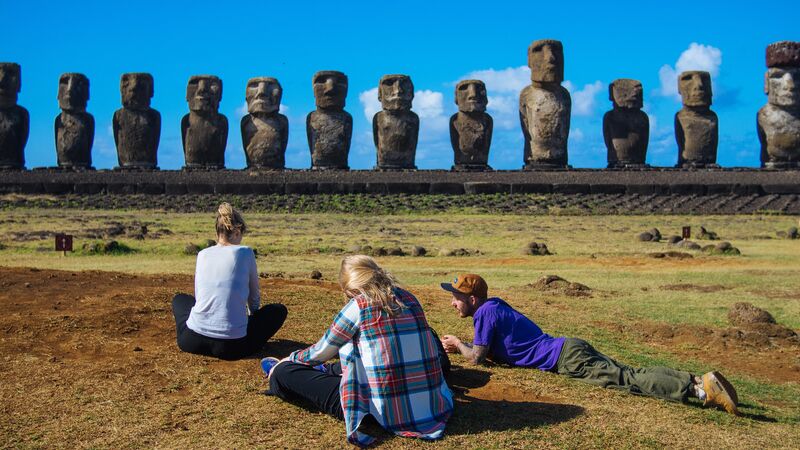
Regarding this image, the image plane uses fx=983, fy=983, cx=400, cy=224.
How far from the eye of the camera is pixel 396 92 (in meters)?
28.7

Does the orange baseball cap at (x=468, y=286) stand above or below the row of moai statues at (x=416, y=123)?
below

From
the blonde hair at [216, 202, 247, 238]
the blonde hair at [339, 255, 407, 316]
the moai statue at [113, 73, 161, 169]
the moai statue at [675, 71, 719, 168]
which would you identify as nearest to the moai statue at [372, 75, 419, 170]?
the moai statue at [113, 73, 161, 169]

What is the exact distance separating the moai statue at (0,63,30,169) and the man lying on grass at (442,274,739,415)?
88.2ft

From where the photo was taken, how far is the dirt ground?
5.62 meters

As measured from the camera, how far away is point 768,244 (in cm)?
1828

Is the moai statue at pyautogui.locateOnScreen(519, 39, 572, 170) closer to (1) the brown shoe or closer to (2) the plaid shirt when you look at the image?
(1) the brown shoe

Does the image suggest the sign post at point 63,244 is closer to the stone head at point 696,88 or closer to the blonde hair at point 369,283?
the blonde hair at point 369,283

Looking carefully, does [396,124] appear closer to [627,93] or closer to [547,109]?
[547,109]

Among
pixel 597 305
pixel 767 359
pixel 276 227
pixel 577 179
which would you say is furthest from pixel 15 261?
pixel 577 179

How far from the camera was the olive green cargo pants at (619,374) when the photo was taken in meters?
6.46

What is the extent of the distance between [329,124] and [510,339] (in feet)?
73.9

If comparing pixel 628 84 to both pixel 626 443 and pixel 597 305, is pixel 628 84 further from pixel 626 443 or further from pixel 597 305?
pixel 626 443

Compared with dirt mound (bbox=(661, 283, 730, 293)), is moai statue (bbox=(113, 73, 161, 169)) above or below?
above

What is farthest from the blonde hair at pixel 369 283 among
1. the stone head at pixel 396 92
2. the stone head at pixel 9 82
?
the stone head at pixel 9 82
